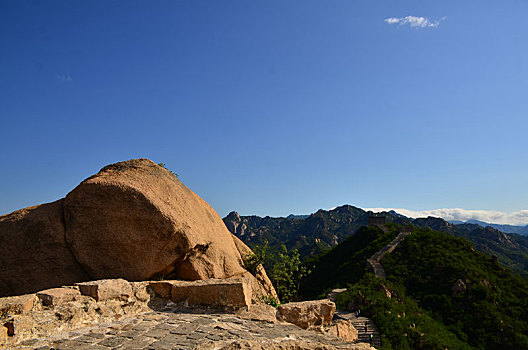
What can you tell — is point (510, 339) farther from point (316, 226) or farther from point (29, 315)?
point (316, 226)

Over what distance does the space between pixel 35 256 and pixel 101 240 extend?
1926mm

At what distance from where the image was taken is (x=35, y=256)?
8.66m

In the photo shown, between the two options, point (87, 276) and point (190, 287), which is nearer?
point (190, 287)

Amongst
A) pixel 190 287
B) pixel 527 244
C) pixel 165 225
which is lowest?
pixel 527 244

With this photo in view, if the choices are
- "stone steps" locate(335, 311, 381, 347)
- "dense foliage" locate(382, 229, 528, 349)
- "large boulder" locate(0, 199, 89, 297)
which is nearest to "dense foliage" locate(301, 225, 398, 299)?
"dense foliage" locate(382, 229, 528, 349)

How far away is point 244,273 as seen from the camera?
434 inches

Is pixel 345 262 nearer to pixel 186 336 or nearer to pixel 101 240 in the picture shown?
pixel 101 240

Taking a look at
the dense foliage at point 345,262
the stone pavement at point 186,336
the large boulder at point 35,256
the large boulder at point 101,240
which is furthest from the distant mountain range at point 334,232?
the stone pavement at point 186,336

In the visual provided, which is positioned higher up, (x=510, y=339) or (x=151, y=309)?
(x=151, y=309)

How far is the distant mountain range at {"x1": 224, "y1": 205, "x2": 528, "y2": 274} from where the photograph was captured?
9918 cm

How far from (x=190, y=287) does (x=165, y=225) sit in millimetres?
2327

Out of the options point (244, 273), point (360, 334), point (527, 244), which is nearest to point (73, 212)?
point (244, 273)

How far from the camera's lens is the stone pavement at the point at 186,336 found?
14.2ft

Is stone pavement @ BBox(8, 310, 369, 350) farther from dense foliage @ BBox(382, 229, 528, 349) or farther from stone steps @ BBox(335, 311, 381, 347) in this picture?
dense foliage @ BBox(382, 229, 528, 349)
